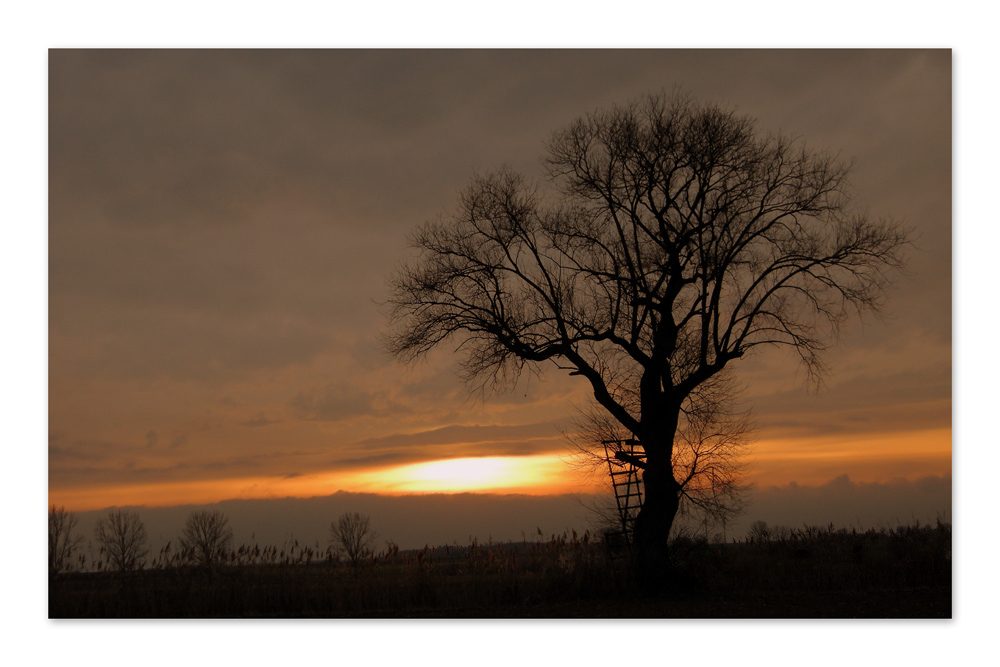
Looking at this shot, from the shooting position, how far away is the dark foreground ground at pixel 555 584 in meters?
8.09

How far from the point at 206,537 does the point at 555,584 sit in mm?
4396

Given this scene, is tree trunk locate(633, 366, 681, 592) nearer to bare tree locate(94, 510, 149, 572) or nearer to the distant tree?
bare tree locate(94, 510, 149, 572)

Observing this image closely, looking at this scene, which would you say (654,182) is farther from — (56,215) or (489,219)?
(56,215)

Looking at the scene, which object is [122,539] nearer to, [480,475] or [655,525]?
[480,475]

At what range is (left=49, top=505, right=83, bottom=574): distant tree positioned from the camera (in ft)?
25.8

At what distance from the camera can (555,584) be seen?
904 centimetres

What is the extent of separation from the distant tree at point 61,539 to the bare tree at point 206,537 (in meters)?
1.13

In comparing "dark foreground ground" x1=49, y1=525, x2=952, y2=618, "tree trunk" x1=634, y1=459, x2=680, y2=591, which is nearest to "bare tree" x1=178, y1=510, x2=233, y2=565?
"dark foreground ground" x1=49, y1=525, x2=952, y2=618

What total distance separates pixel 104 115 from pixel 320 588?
20.9 feet

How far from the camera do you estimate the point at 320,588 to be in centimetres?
875

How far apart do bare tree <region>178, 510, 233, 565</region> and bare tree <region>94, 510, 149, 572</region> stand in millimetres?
480

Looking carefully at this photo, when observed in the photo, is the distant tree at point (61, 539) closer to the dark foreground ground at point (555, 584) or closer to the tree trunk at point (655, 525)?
the dark foreground ground at point (555, 584)
